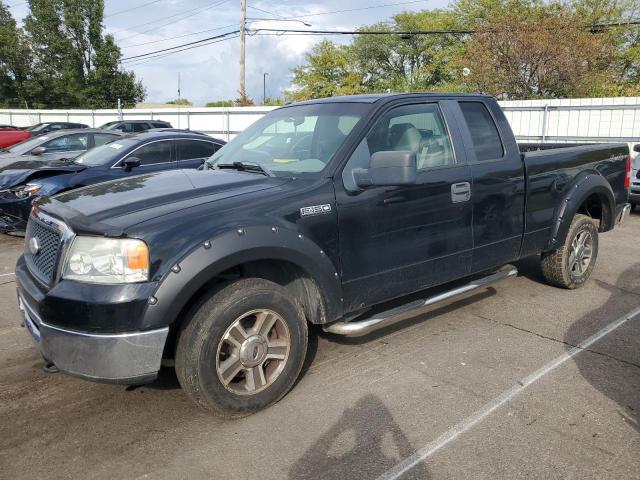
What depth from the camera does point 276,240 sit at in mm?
3240

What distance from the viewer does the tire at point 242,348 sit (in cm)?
303

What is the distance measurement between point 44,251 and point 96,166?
5.28 meters

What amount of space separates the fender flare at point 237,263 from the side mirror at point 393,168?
0.61 meters

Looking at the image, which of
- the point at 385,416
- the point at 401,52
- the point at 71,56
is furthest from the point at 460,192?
the point at 401,52

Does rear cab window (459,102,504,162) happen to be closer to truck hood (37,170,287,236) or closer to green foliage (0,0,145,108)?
truck hood (37,170,287,236)

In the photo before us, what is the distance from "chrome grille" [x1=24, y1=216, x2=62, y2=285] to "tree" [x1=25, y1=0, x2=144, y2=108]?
5047 centimetres

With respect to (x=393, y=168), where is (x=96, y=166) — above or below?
below

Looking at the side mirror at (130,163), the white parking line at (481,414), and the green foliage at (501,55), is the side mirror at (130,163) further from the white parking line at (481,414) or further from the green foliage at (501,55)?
the green foliage at (501,55)

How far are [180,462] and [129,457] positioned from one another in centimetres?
28

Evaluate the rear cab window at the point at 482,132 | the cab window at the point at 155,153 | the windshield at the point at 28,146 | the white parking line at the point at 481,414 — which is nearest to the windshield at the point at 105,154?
the cab window at the point at 155,153

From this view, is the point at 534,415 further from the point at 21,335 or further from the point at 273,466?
the point at 21,335

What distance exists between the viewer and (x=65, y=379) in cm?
383

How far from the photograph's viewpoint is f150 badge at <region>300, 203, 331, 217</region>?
3414 millimetres

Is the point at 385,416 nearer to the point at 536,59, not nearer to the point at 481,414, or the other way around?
the point at 481,414
